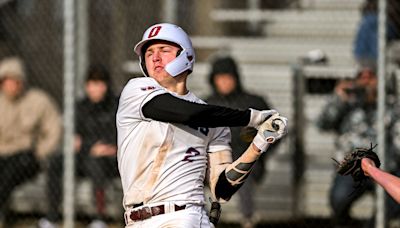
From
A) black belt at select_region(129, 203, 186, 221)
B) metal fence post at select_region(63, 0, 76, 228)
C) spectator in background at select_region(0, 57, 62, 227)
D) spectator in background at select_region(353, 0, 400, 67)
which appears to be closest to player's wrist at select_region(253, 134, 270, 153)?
black belt at select_region(129, 203, 186, 221)

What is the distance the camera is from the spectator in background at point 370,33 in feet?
30.8

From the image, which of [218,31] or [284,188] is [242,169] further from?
[218,31]

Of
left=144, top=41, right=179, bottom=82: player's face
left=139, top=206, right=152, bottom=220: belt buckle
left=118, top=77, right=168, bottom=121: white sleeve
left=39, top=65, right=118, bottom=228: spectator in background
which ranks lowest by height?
left=39, top=65, right=118, bottom=228: spectator in background

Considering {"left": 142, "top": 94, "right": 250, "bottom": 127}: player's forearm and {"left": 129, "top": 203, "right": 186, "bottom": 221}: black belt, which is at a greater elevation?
{"left": 142, "top": 94, "right": 250, "bottom": 127}: player's forearm

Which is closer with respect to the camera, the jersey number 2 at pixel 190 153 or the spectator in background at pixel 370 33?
the jersey number 2 at pixel 190 153

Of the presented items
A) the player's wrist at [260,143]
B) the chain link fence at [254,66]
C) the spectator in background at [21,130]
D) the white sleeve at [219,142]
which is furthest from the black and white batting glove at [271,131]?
the spectator in background at [21,130]

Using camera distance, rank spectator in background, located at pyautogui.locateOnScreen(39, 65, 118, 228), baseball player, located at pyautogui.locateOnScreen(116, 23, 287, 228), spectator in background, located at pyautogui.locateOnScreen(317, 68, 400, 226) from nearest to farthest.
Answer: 1. baseball player, located at pyautogui.locateOnScreen(116, 23, 287, 228)
2. spectator in background, located at pyautogui.locateOnScreen(317, 68, 400, 226)
3. spectator in background, located at pyautogui.locateOnScreen(39, 65, 118, 228)

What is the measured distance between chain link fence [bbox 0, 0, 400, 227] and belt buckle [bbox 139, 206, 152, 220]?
356cm

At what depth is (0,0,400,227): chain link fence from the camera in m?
9.78

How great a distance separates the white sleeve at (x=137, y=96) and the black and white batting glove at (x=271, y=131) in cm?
56

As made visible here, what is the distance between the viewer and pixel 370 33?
953cm

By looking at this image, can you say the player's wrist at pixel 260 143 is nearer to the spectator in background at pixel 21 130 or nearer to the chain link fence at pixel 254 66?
the chain link fence at pixel 254 66

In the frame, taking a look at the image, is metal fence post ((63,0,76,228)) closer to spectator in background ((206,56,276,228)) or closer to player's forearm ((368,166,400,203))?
spectator in background ((206,56,276,228))

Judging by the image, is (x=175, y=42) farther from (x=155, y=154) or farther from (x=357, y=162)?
(x=357, y=162)
